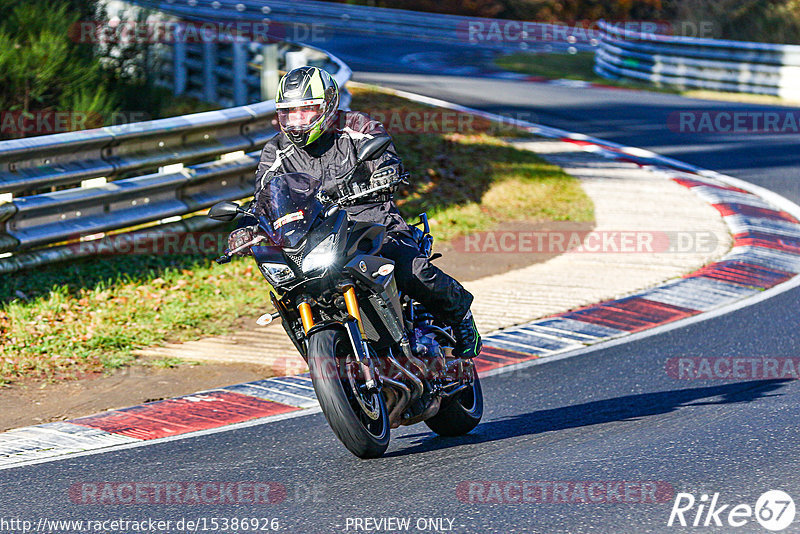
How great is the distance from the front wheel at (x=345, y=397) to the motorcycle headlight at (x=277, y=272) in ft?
0.99

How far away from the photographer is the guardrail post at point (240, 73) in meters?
15.6

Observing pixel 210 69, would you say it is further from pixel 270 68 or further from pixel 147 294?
pixel 147 294

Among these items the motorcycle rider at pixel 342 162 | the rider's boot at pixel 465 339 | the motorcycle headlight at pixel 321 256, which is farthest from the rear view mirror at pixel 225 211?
the rider's boot at pixel 465 339

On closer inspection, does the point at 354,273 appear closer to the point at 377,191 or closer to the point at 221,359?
the point at 377,191

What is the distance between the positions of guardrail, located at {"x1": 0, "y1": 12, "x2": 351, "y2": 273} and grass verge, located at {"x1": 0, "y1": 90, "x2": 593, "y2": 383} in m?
0.29

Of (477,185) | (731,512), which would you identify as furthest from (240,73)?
(731,512)

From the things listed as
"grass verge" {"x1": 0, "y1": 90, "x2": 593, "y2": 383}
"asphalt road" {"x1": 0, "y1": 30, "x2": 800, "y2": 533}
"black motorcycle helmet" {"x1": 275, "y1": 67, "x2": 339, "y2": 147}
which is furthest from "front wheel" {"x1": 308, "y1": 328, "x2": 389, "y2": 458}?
"grass verge" {"x1": 0, "y1": 90, "x2": 593, "y2": 383}

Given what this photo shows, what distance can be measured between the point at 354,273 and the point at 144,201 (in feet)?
15.5

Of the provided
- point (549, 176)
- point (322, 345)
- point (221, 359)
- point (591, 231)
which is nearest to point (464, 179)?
point (549, 176)

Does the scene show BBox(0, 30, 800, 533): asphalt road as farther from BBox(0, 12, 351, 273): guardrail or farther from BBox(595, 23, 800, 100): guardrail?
BBox(595, 23, 800, 100): guardrail

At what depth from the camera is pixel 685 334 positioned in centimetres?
811

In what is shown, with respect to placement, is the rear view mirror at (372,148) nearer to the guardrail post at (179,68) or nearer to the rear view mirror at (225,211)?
the rear view mirror at (225,211)

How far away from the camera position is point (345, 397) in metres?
4.98

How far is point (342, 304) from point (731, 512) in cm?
201
